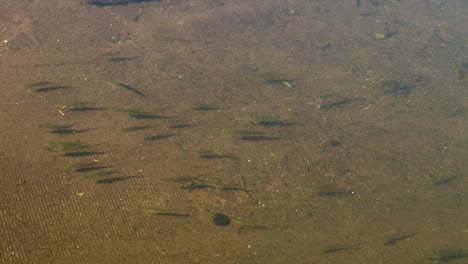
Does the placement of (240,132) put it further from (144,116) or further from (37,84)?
(37,84)

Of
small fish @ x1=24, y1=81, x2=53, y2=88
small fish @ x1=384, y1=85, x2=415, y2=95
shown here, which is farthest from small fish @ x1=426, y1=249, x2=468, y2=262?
small fish @ x1=24, y1=81, x2=53, y2=88

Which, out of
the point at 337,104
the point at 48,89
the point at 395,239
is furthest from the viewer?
the point at 337,104

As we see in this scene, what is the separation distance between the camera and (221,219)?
14.1ft

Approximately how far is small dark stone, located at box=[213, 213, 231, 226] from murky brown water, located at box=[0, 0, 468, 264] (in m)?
0.08

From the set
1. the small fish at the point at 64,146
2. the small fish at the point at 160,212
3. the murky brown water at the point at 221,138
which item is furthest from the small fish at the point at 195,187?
the small fish at the point at 64,146

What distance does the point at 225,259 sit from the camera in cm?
392

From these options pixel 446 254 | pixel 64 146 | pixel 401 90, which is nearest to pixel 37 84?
pixel 64 146

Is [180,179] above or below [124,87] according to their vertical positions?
below

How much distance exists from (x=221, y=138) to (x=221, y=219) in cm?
137

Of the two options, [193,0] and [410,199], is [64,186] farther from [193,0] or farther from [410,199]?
[193,0]

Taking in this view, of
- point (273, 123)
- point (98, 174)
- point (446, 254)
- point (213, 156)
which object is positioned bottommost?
point (446, 254)

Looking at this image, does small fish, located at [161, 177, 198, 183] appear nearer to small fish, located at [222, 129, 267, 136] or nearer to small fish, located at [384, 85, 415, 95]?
small fish, located at [222, 129, 267, 136]

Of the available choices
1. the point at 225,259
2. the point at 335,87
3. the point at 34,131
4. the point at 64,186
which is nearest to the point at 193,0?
the point at 335,87

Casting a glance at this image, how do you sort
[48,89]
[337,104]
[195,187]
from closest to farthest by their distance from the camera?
[195,187], [48,89], [337,104]
